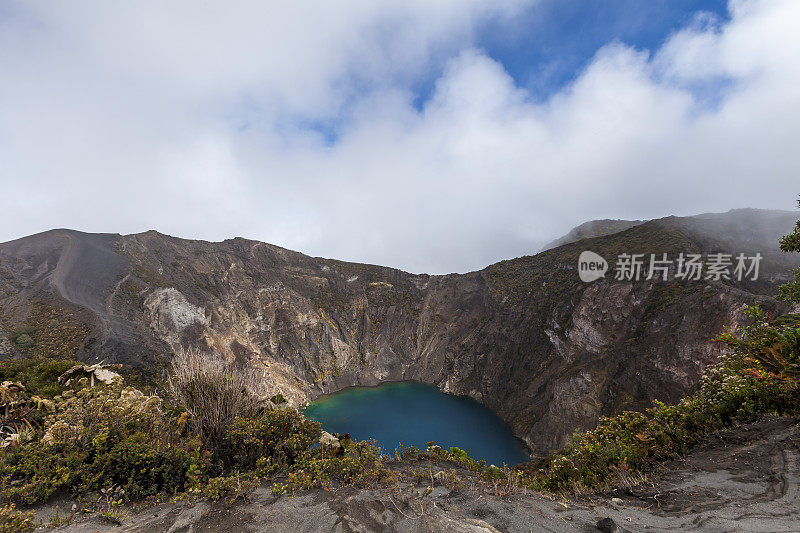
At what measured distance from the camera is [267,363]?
5738 centimetres

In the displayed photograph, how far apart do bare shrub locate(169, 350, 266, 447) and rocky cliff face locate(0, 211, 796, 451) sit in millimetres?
30080

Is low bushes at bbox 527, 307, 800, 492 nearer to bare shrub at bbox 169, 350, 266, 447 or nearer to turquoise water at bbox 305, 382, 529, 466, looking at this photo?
bare shrub at bbox 169, 350, 266, 447

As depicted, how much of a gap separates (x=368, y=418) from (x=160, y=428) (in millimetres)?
48074

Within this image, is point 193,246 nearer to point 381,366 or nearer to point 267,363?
point 267,363

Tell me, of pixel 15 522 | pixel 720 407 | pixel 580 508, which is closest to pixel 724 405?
pixel 720 407

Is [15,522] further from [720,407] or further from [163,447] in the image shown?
[720,407]

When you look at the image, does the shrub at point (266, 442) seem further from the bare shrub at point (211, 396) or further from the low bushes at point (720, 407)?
Result: the low bushes at point (720, 407)

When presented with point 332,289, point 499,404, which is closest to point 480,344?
point 499,404

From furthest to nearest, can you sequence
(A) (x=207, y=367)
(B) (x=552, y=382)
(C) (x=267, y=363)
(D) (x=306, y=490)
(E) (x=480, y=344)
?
(E) (x=480, y=344) → (C) (x=267, y=363) → (B) (x=552, y=382) → (A) (x=207, y=367) → (D) (x=306, y=490)

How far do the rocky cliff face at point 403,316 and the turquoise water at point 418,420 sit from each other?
3044mm

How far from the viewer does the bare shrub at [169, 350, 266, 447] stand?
850cm

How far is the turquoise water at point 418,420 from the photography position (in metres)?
41.2

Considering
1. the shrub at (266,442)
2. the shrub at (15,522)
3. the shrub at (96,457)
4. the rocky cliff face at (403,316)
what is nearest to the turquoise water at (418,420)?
the rocky cliff face at (403,316)

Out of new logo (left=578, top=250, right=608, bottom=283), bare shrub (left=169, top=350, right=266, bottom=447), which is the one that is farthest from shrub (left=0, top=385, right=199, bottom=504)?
new logo (left=578, top=250, right=608, bottom=283)
